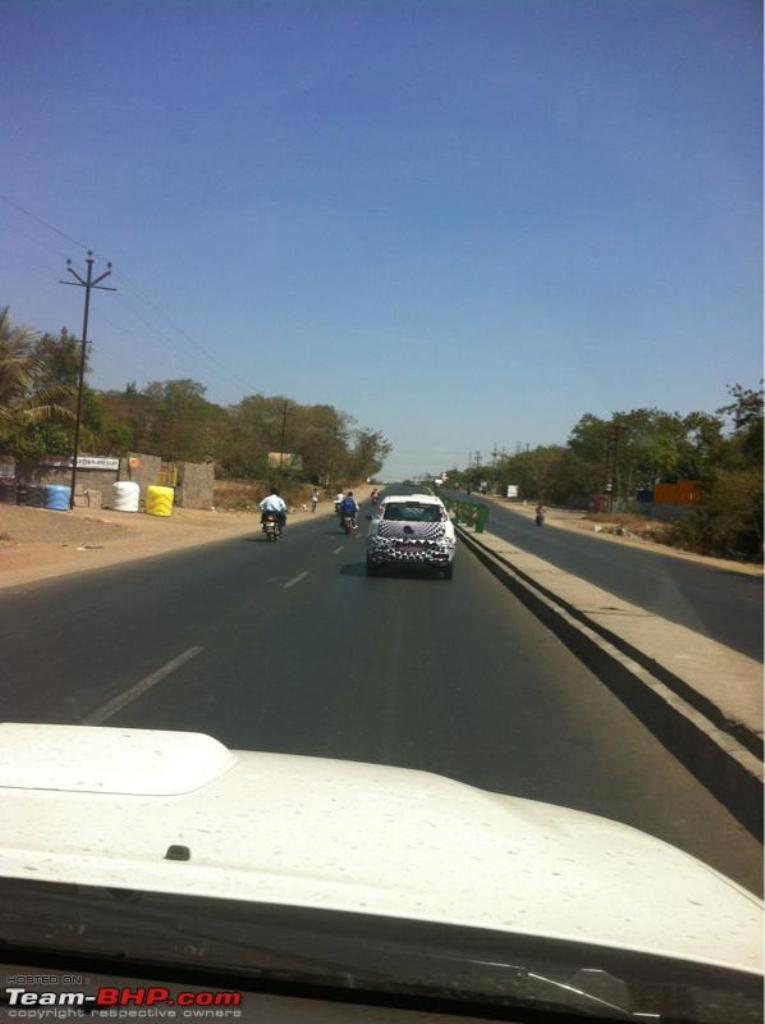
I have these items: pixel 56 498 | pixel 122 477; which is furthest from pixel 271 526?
pixel 122 477

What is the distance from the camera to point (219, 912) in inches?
101

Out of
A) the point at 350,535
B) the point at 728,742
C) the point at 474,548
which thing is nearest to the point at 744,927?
the point at 728,742

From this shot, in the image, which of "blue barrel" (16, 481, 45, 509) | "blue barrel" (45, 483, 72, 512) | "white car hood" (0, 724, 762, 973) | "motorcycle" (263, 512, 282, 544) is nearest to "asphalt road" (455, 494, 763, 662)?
"motorcycle" (263, 512, 282, 544)

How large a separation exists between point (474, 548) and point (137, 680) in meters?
24.0

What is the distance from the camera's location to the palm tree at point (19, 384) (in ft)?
124

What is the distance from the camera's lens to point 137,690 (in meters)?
9.02

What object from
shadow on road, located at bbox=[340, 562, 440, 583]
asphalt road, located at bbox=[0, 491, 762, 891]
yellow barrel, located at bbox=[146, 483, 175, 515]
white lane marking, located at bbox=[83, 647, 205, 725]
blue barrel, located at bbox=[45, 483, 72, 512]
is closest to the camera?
asphalt road, located at bbox=[0, 491, 762, 891]

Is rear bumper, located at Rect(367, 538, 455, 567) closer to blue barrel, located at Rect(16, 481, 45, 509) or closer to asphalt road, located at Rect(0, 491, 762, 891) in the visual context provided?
asphalt road, located at Rect(0, 491, 762, 891)

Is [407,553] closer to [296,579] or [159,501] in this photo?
[296,579]

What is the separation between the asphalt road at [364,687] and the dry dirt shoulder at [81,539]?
13.8 ft

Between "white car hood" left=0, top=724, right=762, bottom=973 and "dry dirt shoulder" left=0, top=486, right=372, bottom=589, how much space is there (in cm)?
1476

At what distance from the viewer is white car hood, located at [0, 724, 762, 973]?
8.70 feet

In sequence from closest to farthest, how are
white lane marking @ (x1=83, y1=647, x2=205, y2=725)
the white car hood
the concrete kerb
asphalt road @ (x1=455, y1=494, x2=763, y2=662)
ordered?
the white car hood < the concrete kerb < white lane marking @ (x1=83, y1=647, x2=205, y2=725) < asphalt road @ (x1=455, y1=494, x2=763, y2=662)

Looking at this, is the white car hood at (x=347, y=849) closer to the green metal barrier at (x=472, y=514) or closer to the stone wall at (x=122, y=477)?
the green metal barrier at (x=472, y=514)
